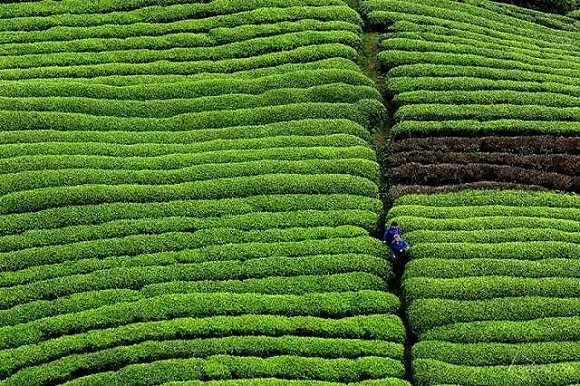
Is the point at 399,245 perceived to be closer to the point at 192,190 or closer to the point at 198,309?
the point at 198,309

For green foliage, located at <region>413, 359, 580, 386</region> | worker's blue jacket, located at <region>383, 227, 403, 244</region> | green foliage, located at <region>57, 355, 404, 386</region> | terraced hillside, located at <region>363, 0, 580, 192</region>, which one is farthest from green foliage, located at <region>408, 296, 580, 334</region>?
terraced hillside, located at <region>363, 0, 580, 192</region>

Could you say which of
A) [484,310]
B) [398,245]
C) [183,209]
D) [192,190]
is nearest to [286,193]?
[192,190]

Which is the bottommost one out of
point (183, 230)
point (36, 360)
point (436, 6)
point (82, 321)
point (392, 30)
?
point (36, 360)

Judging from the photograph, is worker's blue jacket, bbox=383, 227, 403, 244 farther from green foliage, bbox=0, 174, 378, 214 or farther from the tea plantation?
green foliage, bbox=0, 174, 378, 214

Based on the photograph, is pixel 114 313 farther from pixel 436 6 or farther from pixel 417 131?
pixel 436 6

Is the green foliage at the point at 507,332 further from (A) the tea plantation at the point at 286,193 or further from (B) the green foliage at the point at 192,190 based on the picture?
(B) the green foliage at the point at 192,190

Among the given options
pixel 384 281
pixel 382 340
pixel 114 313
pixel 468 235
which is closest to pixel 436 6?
pixel 468 235
